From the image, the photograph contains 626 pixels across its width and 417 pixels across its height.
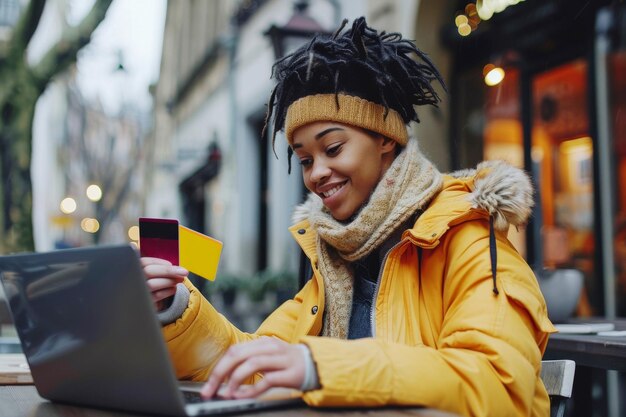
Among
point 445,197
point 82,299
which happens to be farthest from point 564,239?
point 82,299

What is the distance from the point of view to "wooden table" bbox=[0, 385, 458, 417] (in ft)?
4.07

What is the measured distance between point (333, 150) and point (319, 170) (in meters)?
0.07

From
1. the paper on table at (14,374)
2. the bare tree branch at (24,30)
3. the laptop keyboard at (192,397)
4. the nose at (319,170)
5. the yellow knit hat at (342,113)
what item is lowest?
the paper on table at (14,374)

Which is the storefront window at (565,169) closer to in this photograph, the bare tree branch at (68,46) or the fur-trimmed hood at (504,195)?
the bare tree branch at (68,46)

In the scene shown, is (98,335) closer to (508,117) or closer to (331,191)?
(331,191)

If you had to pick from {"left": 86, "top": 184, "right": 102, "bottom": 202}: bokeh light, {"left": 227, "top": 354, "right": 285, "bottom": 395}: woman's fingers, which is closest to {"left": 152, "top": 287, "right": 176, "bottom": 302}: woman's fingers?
{"left": 227, "top": 354, "right": 285, "bottom": 395}: woman's fingers

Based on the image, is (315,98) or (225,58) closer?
(315,98)

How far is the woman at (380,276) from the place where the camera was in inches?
50.3

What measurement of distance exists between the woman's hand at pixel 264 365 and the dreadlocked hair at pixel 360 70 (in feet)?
2.82

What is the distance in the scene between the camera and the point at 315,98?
199cm

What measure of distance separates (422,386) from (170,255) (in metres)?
0.69

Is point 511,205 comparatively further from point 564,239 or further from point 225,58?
point 225,58

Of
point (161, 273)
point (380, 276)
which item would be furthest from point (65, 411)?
point (380, 276)

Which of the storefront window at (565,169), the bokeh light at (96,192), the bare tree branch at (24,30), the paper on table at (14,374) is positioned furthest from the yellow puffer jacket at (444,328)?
the bokeh light at (96,192)
